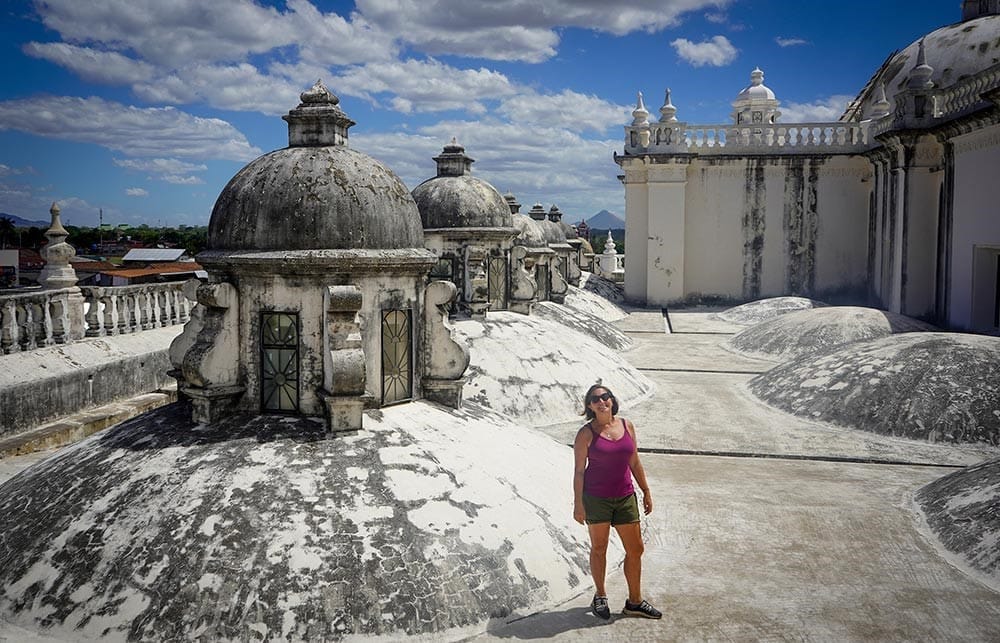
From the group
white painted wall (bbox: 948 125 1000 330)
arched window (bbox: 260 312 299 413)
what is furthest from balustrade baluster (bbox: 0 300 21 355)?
white painted wall (bbox: 948 125 1000 330)

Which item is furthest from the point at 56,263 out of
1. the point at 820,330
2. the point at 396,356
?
the point at 820,330

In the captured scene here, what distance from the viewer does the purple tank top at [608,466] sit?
7441mm

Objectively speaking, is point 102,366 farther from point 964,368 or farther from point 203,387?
point 964,368

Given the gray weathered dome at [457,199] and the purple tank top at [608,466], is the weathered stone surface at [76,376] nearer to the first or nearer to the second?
the gray weathered dome at [457,199]

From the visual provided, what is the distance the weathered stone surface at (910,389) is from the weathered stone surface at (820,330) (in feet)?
19.1

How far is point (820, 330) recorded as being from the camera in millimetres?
24438

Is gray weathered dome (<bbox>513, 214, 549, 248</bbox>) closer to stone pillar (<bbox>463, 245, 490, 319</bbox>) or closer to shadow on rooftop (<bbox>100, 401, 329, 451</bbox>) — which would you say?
stone pillar (<bbox>463, 245, 490, 319</bbox>)

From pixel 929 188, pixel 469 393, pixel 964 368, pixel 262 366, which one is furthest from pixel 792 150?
pixel 262 366

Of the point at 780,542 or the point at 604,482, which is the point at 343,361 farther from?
the point at 780,542

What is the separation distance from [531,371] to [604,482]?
9047 millimetres

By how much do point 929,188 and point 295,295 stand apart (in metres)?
25.8

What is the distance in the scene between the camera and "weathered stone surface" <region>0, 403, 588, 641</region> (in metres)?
6.89

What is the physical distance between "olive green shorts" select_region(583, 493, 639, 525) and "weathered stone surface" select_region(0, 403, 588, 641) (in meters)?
0.89

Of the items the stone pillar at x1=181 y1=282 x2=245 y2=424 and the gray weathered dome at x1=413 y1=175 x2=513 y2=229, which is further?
the gray weathered dome at x1=413 y1=175 x2=513 y2=229
